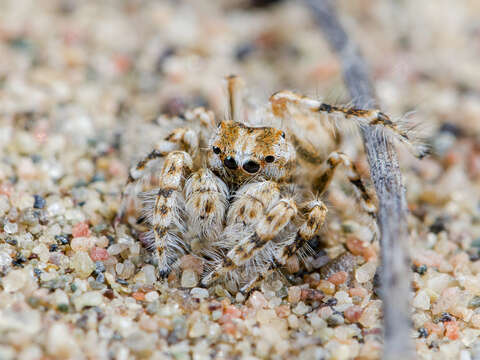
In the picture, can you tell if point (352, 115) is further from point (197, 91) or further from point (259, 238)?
point (197, 91)

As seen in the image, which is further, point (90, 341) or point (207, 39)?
point (207, 39)

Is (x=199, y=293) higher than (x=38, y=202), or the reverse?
(x=38, y=202)

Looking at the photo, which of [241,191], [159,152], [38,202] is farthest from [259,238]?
[38,202]

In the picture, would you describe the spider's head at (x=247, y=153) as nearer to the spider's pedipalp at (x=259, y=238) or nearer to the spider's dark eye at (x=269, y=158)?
the spider's dark eye at (x=269, y=158)

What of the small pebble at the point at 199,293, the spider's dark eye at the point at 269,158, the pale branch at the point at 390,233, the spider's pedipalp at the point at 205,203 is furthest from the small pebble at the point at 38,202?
the pale branch at the point at 390,233

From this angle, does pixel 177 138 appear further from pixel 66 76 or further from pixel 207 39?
pixel 207 39

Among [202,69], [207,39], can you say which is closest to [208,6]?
[207,39]

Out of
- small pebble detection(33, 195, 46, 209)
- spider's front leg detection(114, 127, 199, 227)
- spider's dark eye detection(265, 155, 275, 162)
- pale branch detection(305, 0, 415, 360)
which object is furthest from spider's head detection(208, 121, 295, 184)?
small pebble detection(33, 195, 46, 209)
